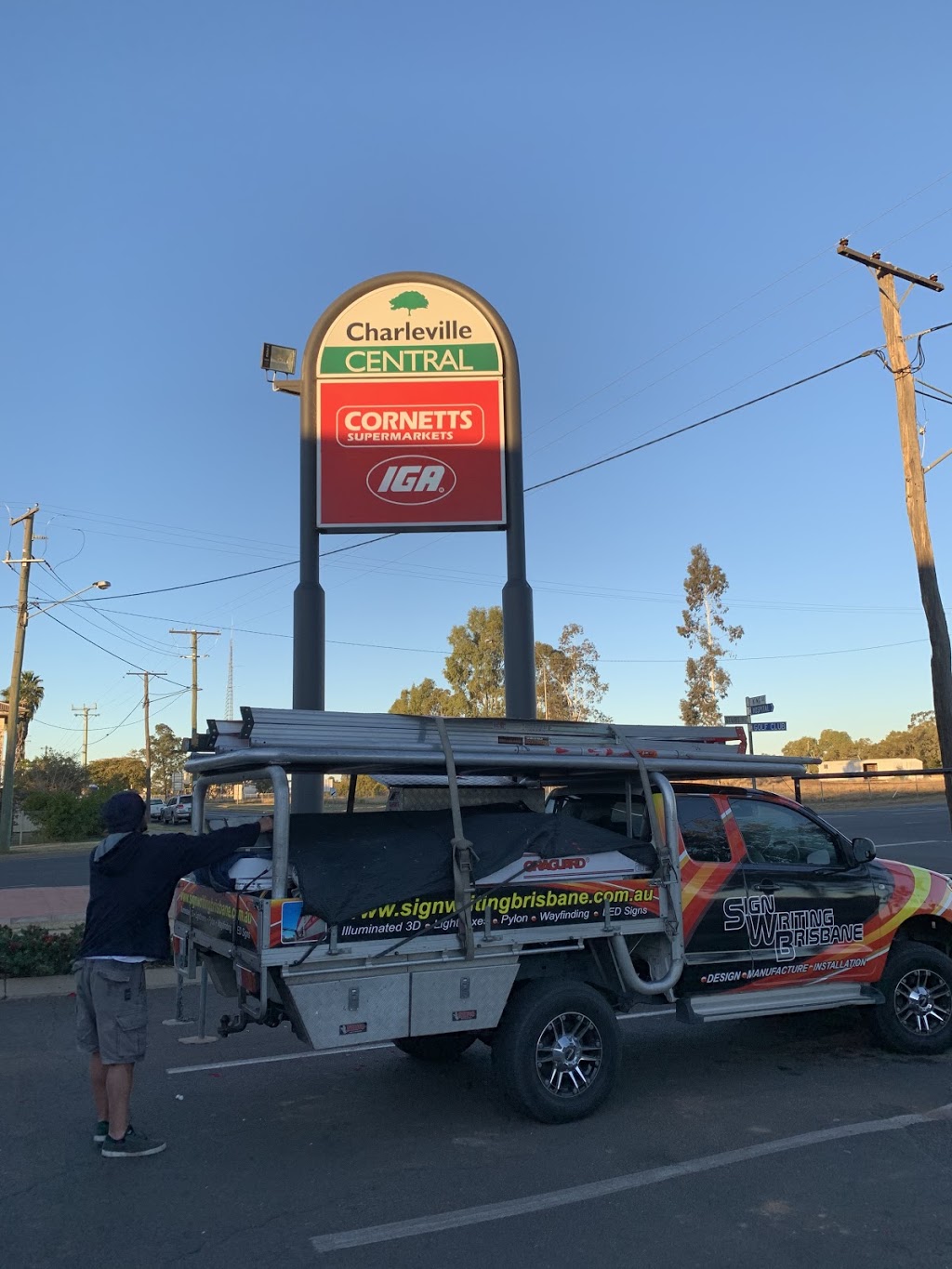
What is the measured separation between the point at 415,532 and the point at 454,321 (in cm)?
281

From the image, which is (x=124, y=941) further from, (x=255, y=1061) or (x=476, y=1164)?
(x=255, y=1061)

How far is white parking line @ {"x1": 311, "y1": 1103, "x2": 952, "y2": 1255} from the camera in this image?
437 cm

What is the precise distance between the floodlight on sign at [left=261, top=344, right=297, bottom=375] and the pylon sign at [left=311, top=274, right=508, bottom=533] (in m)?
0.54

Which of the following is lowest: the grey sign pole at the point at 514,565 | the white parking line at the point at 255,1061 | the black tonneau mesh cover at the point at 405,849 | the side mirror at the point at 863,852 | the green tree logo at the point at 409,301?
the white parking line at the point at 255,1061

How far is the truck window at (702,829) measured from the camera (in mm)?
6613

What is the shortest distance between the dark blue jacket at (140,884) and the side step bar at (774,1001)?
9.73 feet

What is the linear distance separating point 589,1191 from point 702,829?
2.48 m

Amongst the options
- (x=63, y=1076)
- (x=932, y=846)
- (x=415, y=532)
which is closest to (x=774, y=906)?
(x=63, y=1076)

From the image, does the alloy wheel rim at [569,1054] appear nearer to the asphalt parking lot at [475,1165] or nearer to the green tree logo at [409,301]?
the asphalt parking lot at [475,1165]

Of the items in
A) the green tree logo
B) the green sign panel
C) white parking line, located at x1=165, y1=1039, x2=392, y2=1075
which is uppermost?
the green tree logo

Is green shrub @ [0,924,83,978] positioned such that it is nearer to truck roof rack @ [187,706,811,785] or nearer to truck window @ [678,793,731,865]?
truck roof rack @ [187,706,811,785]

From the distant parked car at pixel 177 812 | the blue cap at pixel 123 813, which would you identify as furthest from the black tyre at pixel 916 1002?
the distant parked car at pixel 177 812

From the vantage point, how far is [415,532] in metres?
13.2

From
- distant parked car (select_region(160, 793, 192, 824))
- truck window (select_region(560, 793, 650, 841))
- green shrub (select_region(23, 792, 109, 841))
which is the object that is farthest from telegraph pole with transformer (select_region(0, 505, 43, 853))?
truck window (select_region(560, 793, 650, 841))
